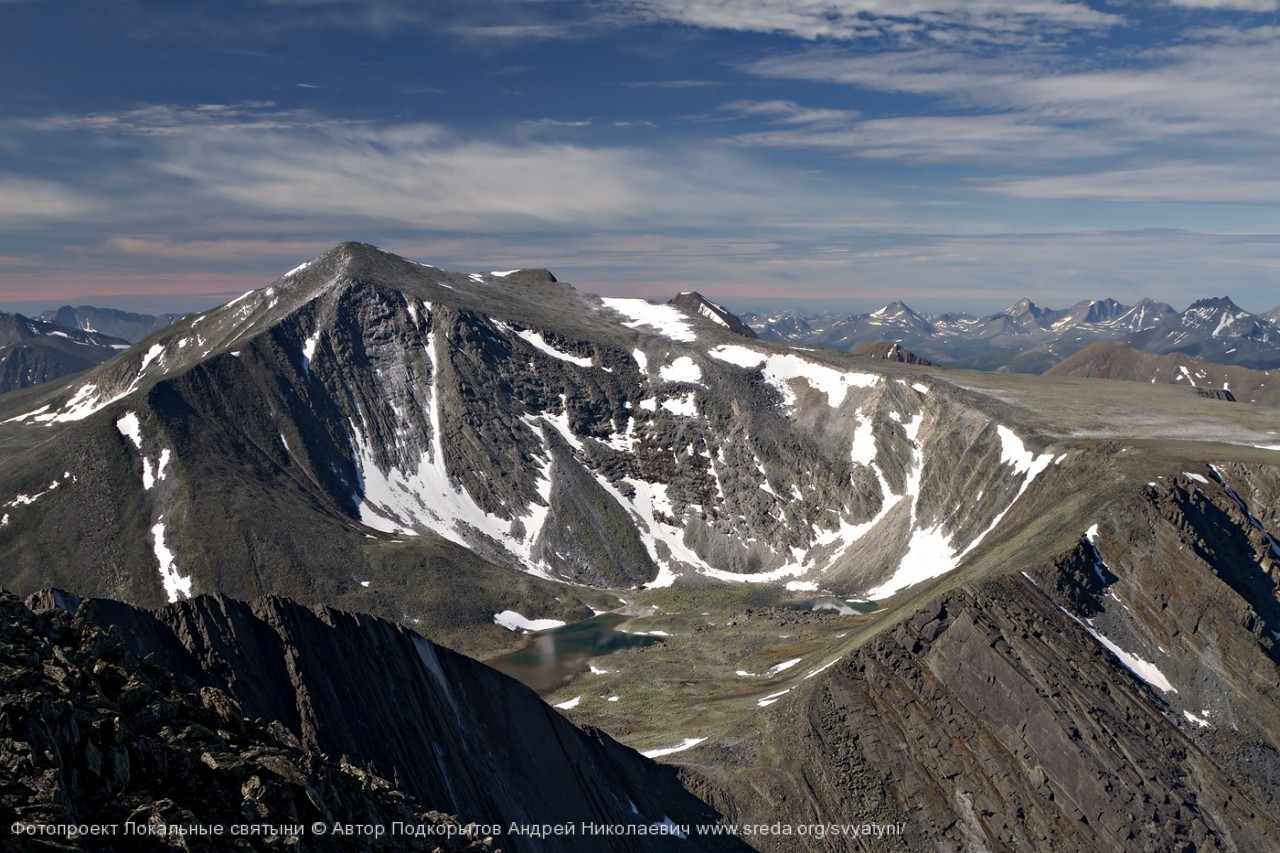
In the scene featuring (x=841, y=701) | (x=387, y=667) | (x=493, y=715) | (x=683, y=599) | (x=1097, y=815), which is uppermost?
(x=387, y=667)

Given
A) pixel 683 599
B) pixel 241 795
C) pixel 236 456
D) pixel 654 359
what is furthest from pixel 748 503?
pixel 241 795

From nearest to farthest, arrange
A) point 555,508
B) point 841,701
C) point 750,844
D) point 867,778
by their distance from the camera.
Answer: point 750,844
point 867,778
point 841,701
point 555,508

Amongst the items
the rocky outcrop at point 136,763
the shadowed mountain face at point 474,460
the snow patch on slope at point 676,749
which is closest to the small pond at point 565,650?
the shadowed mountain face at point 474,460

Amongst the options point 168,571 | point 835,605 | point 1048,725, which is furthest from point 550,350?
point 1048,725

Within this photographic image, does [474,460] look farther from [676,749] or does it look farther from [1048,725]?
[1048,725]

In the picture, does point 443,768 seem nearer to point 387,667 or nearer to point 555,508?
point 387,667

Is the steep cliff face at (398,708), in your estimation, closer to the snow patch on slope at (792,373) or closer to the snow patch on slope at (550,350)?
the snow patch on slope at (792,373)
